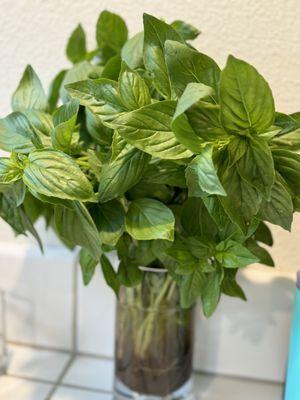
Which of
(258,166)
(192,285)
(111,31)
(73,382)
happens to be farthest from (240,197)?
(73,382)

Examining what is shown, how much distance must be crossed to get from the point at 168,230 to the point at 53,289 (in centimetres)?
30

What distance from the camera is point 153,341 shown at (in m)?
0.50

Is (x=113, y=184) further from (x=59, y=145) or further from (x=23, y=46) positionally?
(x=23, y=46)

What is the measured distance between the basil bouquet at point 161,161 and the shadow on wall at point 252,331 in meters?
0.13

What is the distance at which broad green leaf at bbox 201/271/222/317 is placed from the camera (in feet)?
1.28

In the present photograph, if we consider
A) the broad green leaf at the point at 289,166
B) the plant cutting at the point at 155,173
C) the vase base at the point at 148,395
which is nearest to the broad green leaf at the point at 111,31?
the plant cutting at the point at 155,173

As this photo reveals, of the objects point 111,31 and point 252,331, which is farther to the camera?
point 252,331

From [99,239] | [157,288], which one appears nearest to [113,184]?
[99,239]

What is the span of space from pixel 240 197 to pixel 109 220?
111 millimetres

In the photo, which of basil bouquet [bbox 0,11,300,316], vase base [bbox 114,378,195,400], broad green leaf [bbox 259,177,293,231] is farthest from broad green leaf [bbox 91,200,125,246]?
vase base [bbox 114,378,195,400]

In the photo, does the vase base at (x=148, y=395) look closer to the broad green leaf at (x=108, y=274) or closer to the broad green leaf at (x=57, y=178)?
the broad green leaf at (x=108, y=274)

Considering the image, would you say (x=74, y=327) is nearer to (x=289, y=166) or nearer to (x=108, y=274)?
(x=108, y=274)

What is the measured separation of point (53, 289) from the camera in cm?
61

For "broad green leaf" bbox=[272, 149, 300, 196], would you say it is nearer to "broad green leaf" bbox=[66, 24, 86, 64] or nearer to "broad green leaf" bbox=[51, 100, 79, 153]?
"broad green leaf" bbox=[51, 100, 79, 153]
